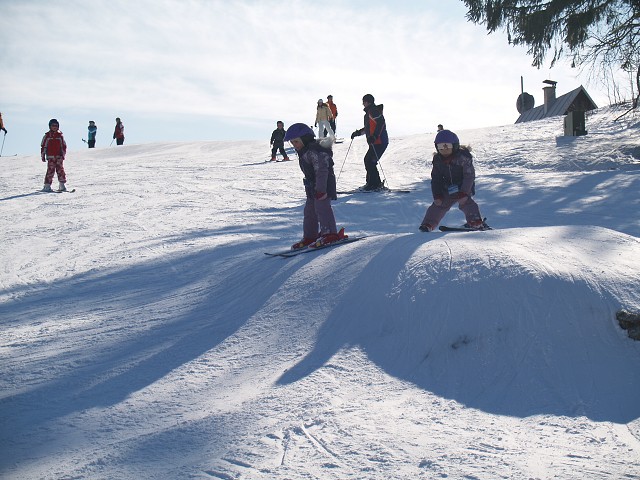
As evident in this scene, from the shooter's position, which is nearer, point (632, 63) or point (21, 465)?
point (21, 465)

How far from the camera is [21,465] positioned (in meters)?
3.52

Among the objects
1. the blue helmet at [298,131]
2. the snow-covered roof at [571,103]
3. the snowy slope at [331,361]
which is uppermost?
the snow-covered roof at [571,103]

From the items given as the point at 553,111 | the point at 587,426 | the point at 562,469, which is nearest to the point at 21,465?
the point at 562,469

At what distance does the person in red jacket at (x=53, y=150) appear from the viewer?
15398mm

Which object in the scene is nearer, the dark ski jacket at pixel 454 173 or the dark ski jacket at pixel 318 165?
the dark ski jacket at pixel 318 165

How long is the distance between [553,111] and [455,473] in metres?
39.0

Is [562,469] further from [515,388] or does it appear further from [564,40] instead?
[564,40]

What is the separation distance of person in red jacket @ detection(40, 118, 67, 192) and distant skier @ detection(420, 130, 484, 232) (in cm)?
1019

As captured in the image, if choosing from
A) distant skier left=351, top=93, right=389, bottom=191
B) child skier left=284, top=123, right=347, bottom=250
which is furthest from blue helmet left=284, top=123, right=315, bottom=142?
distant skier left=351, top=93, right=389, bottom=191

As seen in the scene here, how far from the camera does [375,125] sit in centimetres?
1388

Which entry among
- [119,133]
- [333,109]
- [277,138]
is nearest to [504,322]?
[277,138]

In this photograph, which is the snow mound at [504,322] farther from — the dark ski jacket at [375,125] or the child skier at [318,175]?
the dark ski jacket at [375,125]

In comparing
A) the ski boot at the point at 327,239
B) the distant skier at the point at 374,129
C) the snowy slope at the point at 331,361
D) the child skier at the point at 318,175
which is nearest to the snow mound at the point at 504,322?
the snowy slope at the point at 331,361

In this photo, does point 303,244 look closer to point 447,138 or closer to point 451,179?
point 451,179
